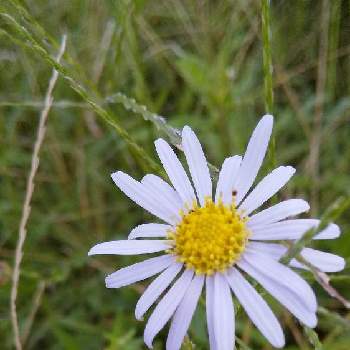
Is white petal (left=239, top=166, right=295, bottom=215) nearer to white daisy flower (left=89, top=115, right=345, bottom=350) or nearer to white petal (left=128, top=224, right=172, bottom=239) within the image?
Answer: white daisy flower (left=89, top=115, right=345, bottom=350)

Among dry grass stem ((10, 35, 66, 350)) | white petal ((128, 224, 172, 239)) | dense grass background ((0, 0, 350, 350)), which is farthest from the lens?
dense grass background ((0, 0, 350, 350))

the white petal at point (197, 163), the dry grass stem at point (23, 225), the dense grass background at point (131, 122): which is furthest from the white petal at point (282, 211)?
the dense grass background at point (131, 122)

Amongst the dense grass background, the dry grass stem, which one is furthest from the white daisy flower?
the dense grass background

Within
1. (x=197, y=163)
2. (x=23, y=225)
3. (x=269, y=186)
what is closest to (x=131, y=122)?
(x=23, y=225)

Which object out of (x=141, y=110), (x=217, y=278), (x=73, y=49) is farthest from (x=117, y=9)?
(x=217, y=278)

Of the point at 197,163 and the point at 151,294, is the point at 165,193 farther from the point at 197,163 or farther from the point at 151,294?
the point at 151,294

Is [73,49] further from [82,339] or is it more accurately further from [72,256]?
[82,339]
